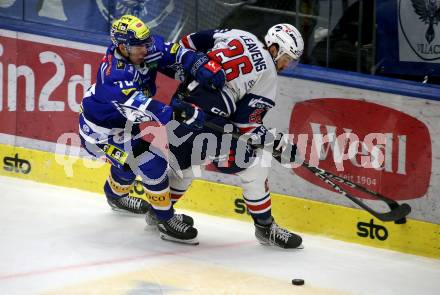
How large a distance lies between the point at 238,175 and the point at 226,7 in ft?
3.58

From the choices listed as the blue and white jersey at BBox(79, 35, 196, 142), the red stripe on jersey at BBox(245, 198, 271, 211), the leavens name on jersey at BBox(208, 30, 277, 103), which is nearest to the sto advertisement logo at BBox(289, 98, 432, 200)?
the red stripe on jersey at BBox(245, 198, 271, 211)

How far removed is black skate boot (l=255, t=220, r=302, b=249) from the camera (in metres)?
5.59

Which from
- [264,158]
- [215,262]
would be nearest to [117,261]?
[215,262]

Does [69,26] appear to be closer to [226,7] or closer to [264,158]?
[226,7]

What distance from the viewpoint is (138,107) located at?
5.25 m

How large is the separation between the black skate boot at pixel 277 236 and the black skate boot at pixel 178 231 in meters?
0.36

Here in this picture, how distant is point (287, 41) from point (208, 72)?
43 cm

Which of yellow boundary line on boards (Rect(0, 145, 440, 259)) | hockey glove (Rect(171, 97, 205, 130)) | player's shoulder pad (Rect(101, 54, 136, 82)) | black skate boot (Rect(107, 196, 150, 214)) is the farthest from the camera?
black skate boot (Rect(107, 196, 150, 214))

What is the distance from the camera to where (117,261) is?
5.26 meters

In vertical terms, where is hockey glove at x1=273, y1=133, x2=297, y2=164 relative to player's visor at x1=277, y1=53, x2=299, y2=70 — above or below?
below

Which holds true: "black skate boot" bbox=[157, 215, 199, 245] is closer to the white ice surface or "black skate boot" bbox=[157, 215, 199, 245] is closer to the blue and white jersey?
the white ice surface

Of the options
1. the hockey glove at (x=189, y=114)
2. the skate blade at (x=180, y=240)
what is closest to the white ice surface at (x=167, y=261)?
the skate blade at (x=180, y=240)

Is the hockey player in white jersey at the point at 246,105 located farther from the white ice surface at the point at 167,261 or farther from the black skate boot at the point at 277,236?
the white ice surface at the point at 167,261

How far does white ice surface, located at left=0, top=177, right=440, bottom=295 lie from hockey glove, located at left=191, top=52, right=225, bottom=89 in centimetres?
90
